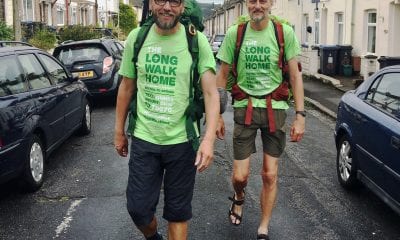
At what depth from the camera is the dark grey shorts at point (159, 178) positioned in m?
3.35

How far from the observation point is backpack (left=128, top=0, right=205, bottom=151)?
129 inches

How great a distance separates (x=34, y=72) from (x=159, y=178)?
12.1ft

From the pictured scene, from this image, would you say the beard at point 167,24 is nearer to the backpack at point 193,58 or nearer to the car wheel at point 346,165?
the backpack at point 193,58

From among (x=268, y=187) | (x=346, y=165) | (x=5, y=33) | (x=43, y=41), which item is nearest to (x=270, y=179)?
(x=268, y=187)

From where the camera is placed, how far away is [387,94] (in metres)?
5.32

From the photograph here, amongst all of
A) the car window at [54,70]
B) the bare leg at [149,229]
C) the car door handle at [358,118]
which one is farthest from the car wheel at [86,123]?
the bare leg at [149,229]

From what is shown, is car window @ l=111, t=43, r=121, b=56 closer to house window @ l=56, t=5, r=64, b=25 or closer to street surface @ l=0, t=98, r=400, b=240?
street surface @ l=0, t=98, r=400, b=240

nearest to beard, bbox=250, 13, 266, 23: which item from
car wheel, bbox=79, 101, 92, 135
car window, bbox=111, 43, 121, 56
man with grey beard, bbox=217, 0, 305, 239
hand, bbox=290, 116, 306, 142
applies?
man with grey beard, bbox=217, 0, 305, 239

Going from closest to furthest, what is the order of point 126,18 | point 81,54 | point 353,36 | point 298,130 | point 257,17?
point 257,17 → point 298,130 → point 81,54 → point 353,36 → point 126,18

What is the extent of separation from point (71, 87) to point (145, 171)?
15.6ft

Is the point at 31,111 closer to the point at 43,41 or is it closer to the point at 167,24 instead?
the point at 167,24

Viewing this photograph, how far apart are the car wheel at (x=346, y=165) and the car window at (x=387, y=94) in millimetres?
565

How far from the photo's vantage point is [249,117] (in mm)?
4195

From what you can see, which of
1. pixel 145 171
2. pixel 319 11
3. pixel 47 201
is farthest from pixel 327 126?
pixel 319 11
